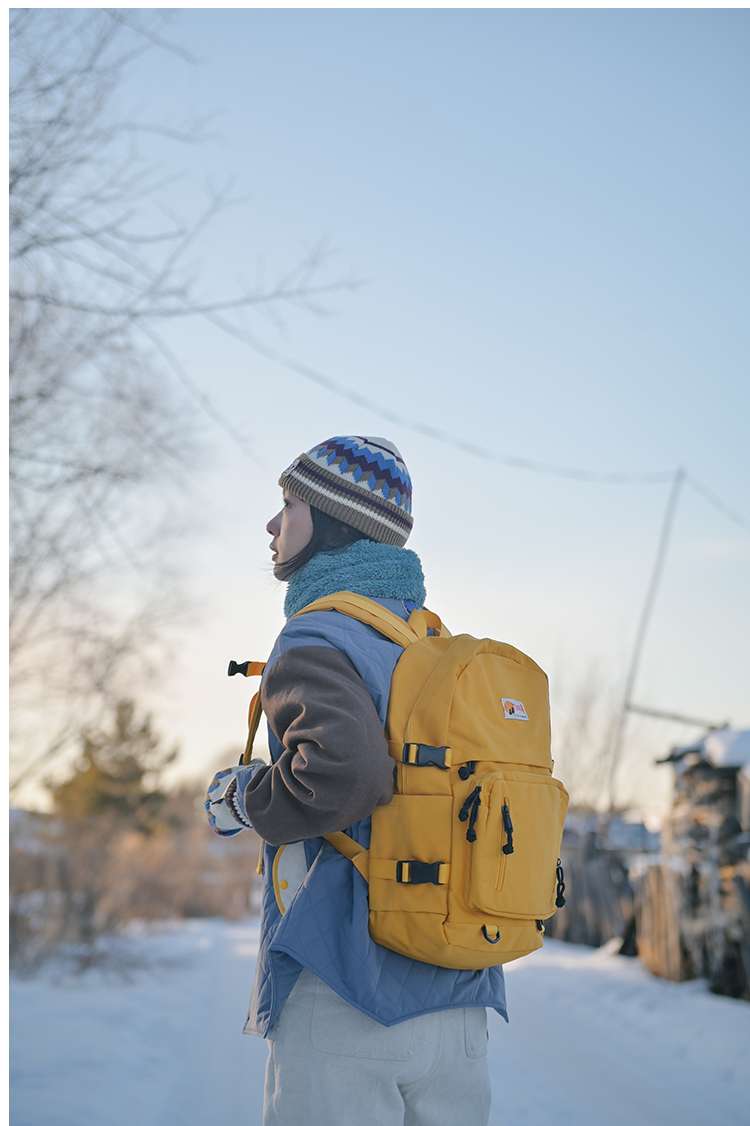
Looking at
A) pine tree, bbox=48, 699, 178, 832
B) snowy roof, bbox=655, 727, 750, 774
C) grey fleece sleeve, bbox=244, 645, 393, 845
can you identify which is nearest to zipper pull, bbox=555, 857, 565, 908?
grey fleece sleeve, bbox=244, 645, 393, 845

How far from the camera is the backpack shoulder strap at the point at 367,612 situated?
2.03 metres

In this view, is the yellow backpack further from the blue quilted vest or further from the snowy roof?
the snowy roof

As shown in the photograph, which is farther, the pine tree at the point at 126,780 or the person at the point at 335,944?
the pine tree at the point at 126,780

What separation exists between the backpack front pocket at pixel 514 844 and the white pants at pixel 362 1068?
0.23 m

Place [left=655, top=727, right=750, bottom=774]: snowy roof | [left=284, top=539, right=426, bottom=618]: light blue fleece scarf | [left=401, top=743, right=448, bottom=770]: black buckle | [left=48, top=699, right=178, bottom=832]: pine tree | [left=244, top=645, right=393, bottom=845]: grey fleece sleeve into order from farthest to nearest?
1. [left=48, top=699, right=178, bottom=832]: pine tree
2. [left=655, top=727, right=750, bottom=774]: snowy roof
3. [left=284, top=539, right=426, bottom=618]: light blue fleece scarf
4. [left=401, top=743, right=448, bottom=770]: black buckle
5. [left=244, top=645, right=393, bottom=845]: grey fleece sleeve

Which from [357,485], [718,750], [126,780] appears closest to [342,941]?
[357,485]

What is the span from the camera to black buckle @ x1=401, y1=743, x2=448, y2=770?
191cm

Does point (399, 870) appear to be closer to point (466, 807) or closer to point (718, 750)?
point (466, 807)

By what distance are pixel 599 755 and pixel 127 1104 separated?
16.2 meters

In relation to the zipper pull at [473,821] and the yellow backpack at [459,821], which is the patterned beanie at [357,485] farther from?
the zipper pull at [473,821]

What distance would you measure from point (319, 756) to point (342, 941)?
0.31 metres

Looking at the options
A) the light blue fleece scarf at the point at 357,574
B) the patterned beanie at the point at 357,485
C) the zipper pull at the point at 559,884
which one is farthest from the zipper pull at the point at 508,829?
the patterned beanie at the point at 357,485

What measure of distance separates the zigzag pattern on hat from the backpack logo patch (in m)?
0.46

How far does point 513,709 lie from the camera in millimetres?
2012
